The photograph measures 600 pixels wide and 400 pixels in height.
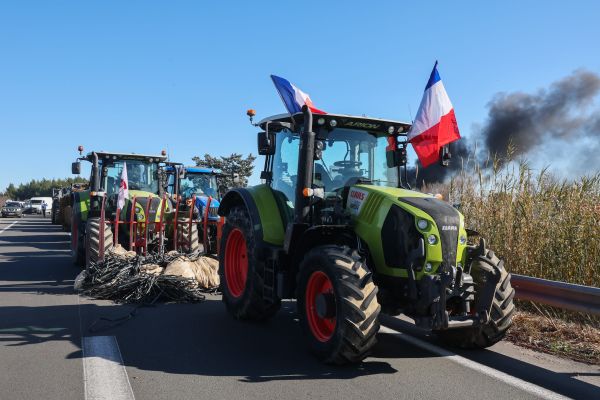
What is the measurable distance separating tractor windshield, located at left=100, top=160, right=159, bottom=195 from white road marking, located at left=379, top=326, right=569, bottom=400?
8313 mm

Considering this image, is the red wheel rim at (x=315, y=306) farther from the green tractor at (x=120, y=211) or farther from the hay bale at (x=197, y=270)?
the green tractor at (x=120, y=211)

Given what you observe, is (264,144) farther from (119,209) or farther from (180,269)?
(119,209)

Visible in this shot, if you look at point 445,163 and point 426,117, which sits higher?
point 426,117

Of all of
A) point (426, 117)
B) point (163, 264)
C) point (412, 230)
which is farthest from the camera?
point (163, 264)

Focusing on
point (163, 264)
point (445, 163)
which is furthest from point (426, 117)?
point (163, 264)

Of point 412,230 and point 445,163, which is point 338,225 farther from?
point 445,163

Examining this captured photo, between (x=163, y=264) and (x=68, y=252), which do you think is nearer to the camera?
(x=163, y=264)

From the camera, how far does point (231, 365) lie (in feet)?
15.9

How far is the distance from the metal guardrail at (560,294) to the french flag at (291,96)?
3045 mm

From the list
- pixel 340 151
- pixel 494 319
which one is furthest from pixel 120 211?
pixel 494 319

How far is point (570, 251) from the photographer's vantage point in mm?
7008

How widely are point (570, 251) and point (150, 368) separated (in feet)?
17.4

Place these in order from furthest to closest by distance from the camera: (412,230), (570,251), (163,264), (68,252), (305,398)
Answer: (68,252) < (163,264) < (570,251) < (412,230) < (305,398)

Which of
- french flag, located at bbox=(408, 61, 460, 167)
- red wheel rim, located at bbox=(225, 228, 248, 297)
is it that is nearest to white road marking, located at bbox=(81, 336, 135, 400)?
red wheel rim, located at bbox=(225, 228, 248, 297)
